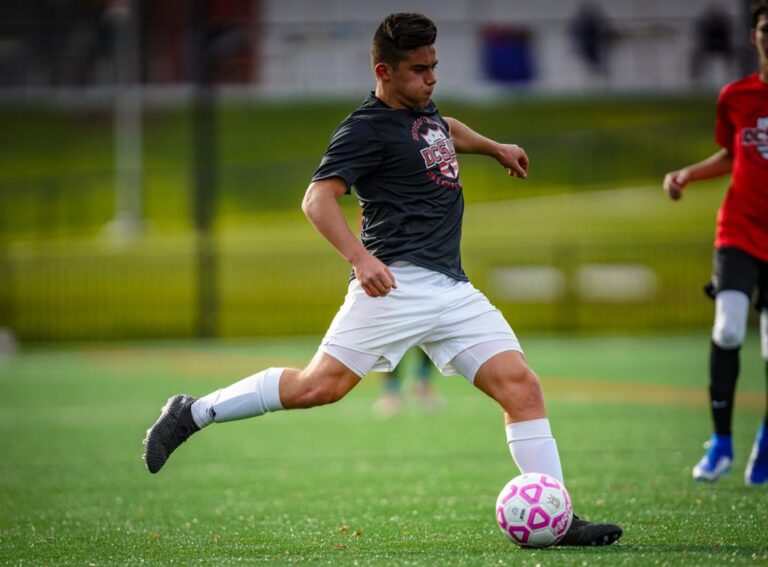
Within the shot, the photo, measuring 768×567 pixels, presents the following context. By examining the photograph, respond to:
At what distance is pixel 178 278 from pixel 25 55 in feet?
51.8

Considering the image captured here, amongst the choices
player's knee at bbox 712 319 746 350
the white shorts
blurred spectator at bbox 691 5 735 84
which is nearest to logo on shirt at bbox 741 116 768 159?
player's knee at bbox 712 319 746 350

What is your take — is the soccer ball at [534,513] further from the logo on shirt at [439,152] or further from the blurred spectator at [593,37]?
the blurred spectator at [593,37]

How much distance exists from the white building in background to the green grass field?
20844 mm

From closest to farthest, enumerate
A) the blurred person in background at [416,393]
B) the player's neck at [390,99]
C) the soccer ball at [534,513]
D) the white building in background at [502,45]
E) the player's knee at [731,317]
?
the soccer ball at [534,513] → the player's neck at [390,99] → the player's knee at [731,317] → the blurred person in background at [416,393] → the white building in background at [502,45]

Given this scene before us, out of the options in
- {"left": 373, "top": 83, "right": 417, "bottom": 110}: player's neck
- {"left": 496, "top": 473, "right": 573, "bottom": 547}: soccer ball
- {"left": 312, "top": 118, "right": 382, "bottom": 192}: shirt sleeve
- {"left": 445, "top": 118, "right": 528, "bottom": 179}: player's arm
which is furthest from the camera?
{"left": 445, "top": 118, "right": 528, "bottom": 179}: player's arm

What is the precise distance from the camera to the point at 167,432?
219 inches

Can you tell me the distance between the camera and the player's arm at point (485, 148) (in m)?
5.90

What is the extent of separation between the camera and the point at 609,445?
359 inches

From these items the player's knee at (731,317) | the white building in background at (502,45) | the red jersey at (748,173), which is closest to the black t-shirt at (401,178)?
the player's knee at (731,317)

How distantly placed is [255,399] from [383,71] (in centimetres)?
151

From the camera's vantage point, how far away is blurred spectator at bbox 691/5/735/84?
66.7ft

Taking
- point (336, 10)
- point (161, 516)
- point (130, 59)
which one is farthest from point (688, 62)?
point (161, 516)

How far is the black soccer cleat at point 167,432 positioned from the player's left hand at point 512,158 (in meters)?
1.82

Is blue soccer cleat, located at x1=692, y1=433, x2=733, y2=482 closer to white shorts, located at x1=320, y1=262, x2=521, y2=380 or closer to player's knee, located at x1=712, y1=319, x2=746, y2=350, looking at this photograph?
player's knee, located at x1=712, y1=319, x2=746, y2=350
